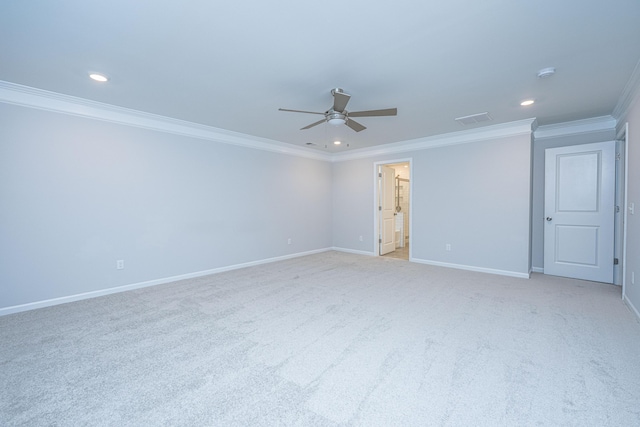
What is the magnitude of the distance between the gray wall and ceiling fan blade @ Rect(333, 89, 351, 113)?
3.07 m

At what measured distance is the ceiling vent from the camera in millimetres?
4020

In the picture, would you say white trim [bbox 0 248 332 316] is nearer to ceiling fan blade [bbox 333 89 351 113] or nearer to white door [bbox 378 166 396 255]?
white door [bbox 378 166 396 255]

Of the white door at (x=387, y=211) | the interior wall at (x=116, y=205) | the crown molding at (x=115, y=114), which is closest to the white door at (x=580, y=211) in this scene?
the white door at (x=387, y=211)

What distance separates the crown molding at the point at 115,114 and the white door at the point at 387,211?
105 inches

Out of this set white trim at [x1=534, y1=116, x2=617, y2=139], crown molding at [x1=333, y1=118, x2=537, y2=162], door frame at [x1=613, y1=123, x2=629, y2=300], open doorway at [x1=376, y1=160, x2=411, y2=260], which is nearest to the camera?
door frame at [x1=613, y1=123, x2=629, y2=300]

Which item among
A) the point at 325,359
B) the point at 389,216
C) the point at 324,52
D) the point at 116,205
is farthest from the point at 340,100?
the point at 389,216

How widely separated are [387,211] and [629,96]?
13.7 ft

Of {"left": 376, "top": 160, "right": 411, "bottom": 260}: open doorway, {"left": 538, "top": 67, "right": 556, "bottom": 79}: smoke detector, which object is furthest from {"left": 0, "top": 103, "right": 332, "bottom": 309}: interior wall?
{"left": 538, "top": 67, "right": 556, "bottom": 79}: smoke detector

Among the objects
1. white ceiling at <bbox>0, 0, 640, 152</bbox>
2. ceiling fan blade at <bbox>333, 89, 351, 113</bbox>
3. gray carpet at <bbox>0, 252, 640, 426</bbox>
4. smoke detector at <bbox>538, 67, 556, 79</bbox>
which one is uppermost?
white ceiling at <bbox>0, 0, 640, 152</bbox>

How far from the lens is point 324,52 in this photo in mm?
2375

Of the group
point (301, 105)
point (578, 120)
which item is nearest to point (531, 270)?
point (578, 120)

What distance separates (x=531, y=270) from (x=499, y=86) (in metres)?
3.38

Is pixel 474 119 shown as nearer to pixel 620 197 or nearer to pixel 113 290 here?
pixel 620 197

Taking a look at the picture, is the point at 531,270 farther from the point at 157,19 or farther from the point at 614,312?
the point at 157,19
